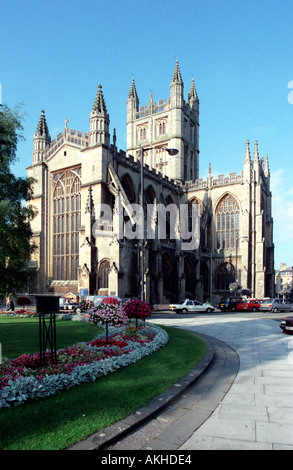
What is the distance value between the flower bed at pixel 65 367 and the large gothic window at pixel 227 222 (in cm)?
3828

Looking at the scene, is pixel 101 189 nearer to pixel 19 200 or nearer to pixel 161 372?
pixel 19 200

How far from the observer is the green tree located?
17406 mm

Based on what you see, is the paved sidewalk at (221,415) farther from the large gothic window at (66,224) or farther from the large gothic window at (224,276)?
the large gothic window at (224,276)

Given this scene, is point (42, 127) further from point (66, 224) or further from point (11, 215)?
point (11, 215)

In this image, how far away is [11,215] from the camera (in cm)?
1819

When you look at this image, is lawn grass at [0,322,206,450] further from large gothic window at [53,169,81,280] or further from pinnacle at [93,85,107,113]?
pinnacle at [93,85,107,113]

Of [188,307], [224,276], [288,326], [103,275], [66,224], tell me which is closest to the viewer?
[288,326]

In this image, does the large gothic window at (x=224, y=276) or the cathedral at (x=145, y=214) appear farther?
the large gothic window at (x=224, y=276)

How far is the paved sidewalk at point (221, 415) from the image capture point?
4.24m

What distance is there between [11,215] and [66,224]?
18.3 meters

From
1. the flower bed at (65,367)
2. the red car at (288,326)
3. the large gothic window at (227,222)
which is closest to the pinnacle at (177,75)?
the large gothic window at (227,222)

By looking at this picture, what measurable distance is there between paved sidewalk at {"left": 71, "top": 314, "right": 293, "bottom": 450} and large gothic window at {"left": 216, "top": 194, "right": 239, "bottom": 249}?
38836mm

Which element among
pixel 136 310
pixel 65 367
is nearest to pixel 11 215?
pixel 136 310

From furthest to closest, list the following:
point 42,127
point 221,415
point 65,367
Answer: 1. point 42,127
2. point 65,367
3. point 221,415
